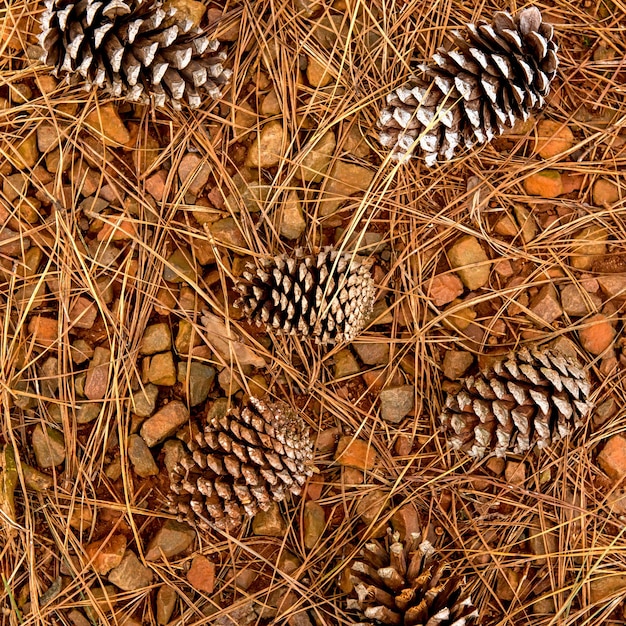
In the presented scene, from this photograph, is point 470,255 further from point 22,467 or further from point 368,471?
point 22,467

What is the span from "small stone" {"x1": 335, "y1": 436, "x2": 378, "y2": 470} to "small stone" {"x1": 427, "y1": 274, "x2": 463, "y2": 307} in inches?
16.8

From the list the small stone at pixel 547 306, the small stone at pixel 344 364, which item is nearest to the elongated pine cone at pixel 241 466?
the small stone at pixel 344 364

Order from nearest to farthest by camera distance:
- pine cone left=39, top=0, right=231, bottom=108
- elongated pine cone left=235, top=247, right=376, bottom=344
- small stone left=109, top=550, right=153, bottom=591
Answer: pine cone left=39, top=0, right=231, bottom=108
elongated pine cone left=235, top=247, right=376, bottom=344
small stone left=109, top=550, right=153, bottom=591

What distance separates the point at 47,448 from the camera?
4.88ft

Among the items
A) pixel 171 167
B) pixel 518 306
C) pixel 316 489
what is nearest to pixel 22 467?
pixel 316 489

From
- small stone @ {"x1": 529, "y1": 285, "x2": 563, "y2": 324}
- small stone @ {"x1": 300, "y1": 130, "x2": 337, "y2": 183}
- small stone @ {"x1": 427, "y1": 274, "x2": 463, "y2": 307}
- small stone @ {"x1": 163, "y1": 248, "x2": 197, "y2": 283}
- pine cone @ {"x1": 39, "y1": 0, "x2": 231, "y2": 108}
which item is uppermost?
pine cone @ {"x1": 39, "y1": 0, "x2": 231, "y2": 108}

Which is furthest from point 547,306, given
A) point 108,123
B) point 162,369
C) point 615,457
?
point 108,123

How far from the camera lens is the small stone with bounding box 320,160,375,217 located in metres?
1.50

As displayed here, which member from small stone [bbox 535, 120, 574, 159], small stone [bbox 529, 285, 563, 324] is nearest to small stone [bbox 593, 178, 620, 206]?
small stone [bbox 535, 120, 574, 159]

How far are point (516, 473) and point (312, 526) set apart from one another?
0.55 metres

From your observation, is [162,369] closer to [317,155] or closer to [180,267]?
[180,267]

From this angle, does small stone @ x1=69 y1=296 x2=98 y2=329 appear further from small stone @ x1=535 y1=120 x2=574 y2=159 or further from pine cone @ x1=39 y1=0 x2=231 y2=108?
small stone @ x1=535 y1=120 x2=574 y2=159

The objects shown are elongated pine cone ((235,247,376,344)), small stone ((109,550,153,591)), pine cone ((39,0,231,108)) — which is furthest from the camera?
small stone ((109,550,153,591))

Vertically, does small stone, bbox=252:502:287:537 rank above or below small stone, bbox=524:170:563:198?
below
